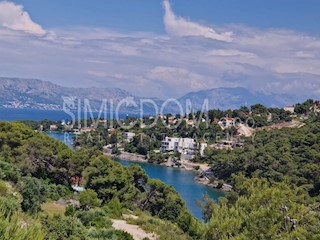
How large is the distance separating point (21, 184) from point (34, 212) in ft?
5.65

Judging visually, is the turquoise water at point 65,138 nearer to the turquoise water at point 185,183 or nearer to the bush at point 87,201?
the turquoise water at point 185,183

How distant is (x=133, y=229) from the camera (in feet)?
42.9

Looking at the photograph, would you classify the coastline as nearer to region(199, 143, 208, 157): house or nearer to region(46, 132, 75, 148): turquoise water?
region(199, 143, 208, 157): house

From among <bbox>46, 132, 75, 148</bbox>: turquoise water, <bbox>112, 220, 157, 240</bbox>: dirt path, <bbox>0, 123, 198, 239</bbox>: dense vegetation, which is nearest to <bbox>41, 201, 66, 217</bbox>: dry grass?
<bbox>0, 123, 198, 239</bbox>: dense vegetation

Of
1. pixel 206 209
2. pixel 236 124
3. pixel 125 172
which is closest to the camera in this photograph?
pixel 206 209

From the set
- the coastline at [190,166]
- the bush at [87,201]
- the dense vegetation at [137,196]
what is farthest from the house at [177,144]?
the bush at [87,201]

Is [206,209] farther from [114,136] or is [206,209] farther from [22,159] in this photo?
[114,136]

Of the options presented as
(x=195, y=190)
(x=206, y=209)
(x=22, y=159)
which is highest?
(x=22, y=159)

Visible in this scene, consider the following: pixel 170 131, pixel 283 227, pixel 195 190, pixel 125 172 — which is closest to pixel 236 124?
pixel 170 131

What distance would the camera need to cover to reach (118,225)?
1323cm

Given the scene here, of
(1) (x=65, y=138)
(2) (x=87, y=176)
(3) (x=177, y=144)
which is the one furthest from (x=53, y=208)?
(1) (x=65, y=138)

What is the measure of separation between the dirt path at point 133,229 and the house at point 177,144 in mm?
38308

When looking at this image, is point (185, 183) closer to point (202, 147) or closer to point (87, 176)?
point (202, 147)

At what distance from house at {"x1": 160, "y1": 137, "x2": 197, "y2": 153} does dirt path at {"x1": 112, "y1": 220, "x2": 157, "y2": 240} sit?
3831cm
